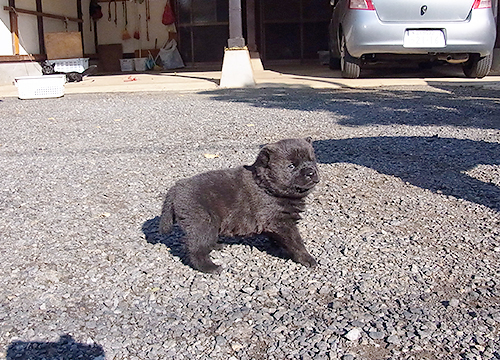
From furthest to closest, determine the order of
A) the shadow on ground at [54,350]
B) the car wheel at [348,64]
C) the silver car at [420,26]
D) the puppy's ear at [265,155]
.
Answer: the car wheel at [348,64] → the silver car at [420,26] → the puppy's ear at [265,155] → the shadow on ground at [54,350]

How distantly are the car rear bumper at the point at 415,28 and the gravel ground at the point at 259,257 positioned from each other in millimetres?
3044

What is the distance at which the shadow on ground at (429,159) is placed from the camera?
3.73 meters

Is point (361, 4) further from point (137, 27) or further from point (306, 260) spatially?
point (137, 27)

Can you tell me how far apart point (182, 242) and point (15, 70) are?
1195 centimetres

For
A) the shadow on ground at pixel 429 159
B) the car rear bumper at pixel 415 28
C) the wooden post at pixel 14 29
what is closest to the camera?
the shadow on ground at pixel 429 159

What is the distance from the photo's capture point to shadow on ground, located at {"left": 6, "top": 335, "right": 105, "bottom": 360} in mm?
1931

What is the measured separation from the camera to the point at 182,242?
284cm

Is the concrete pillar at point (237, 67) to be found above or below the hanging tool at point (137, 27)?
below

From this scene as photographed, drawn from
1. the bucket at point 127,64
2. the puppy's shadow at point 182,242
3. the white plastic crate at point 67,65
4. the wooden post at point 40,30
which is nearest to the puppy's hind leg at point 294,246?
the puppy's shadow at point 182,242

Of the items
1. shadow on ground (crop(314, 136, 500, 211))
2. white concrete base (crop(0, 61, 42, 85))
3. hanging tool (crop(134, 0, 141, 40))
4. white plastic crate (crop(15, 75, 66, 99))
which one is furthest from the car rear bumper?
hanging tool (crop(134, 0, 141, 40))

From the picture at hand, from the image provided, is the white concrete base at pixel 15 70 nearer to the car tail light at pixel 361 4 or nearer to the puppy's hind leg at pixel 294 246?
the car tail light at pixel 361 4

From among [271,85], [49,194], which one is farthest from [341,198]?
[271,85]

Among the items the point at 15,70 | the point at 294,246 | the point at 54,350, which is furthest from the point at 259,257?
the point at 15,70

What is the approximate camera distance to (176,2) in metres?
16.9
